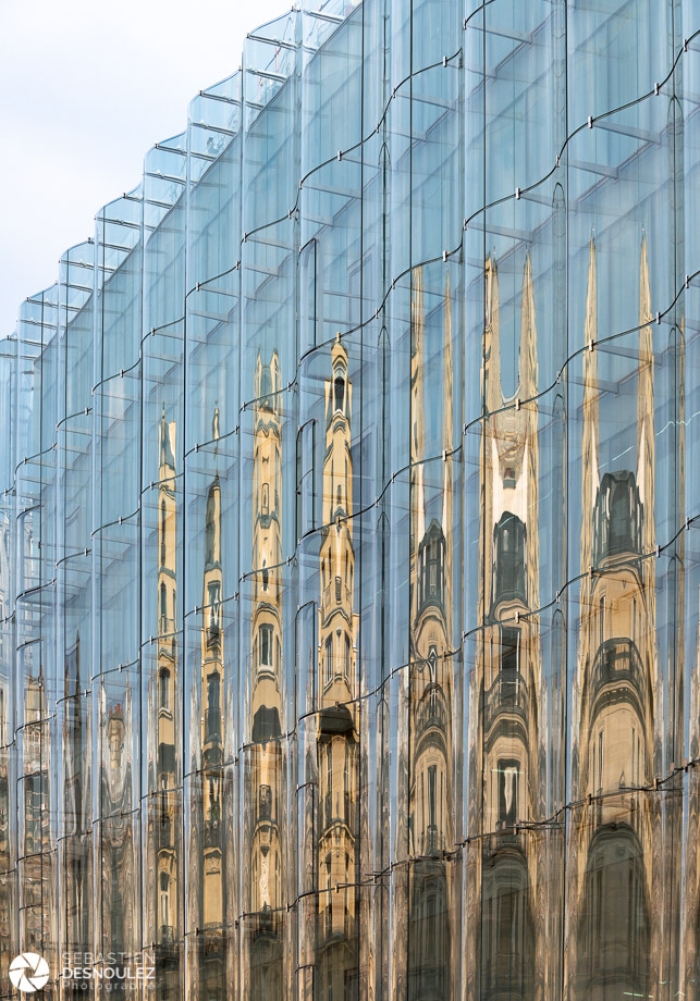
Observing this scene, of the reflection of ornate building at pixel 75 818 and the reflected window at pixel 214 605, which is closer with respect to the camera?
the reflected window at pixel 214 605

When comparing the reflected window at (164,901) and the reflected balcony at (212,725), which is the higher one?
the reflected balcony at (212,725)

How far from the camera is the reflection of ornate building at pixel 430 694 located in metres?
22.6

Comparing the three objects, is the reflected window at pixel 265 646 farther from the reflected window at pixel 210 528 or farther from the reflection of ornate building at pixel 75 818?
the reflection of ornate building at pixel 75 818

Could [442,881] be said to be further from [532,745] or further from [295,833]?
[295,833]

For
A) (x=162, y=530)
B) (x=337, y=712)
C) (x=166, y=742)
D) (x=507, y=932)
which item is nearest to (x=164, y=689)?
(x=166, y=742)

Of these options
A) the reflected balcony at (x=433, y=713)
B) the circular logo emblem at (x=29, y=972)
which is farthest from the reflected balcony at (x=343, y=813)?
the circular logo emblem at (x=29, y=972)

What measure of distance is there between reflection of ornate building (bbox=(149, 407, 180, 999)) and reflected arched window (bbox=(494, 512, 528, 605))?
34.3 feet

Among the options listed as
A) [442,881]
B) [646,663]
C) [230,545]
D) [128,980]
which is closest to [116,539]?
[230,545]

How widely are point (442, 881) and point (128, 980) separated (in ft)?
35.7

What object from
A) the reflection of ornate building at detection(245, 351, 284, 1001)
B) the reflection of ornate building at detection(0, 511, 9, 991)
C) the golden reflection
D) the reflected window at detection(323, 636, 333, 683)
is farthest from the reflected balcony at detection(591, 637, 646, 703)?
the reflection of ornate building at detection(0, 511, 9, 991)

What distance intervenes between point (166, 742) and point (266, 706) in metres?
3.66

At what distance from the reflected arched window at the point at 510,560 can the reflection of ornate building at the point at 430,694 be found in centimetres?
146

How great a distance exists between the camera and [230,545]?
97.2 feet

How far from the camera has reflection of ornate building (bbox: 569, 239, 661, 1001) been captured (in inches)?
728
